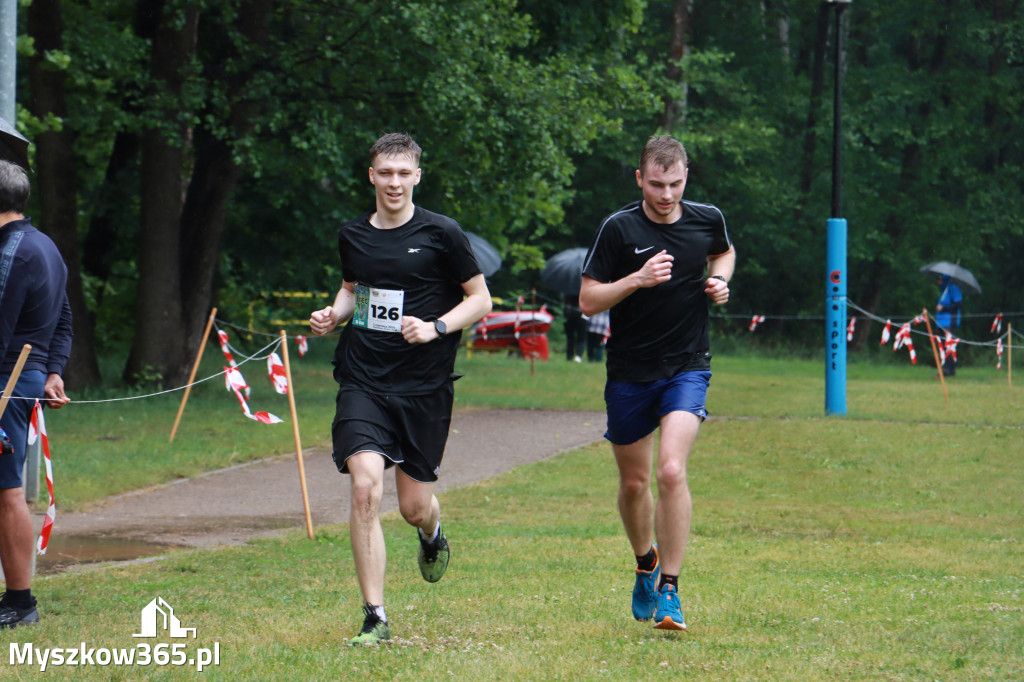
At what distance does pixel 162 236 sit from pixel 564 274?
13627mm

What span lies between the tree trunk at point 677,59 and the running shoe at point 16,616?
31108 millimetres

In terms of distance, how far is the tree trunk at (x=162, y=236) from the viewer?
17.9 m

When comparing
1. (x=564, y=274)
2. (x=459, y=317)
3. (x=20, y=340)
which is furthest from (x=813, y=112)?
(x=20, y=340)

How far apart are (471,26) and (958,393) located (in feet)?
34.1

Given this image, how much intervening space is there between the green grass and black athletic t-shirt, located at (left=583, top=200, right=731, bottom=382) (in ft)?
3.87

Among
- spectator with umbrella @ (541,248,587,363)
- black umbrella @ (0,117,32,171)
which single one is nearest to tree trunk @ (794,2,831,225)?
spectator with umbrella @ (541,248,587,363)

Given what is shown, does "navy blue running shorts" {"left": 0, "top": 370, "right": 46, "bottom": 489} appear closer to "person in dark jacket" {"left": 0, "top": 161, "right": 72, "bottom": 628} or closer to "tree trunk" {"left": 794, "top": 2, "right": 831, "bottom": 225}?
"person in dark jacket" {"left": 0, "top": 161, "right": 72, "bottom": 628}

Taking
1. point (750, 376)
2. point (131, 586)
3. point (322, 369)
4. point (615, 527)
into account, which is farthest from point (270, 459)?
point (750, 376)

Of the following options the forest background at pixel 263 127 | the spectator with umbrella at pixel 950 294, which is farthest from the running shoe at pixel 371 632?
the spectator with umbrella at pixel 950 294

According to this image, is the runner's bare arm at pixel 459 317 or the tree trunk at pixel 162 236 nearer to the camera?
the runner's bare arm at pixel 459 317

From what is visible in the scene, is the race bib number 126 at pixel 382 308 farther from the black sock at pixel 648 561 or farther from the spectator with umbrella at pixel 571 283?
the spectator with umbrella at pixel 571 283

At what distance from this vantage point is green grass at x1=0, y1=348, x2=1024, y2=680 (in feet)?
16.4

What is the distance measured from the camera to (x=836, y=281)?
1698cm

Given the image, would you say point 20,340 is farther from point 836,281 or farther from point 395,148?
point 836,281
